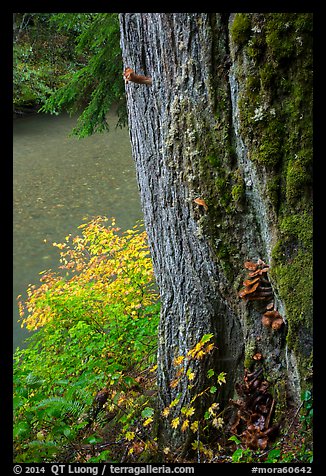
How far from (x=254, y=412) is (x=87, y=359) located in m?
1.87

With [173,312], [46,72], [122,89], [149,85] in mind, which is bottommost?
[173,312]

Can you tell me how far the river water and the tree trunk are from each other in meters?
3.86

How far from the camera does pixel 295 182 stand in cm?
199

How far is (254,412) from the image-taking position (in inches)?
95.0

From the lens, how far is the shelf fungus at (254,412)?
7.63 feet

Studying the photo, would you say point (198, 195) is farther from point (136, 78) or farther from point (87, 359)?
→ point (87, 359)

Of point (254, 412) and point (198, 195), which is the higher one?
point (198, 195)

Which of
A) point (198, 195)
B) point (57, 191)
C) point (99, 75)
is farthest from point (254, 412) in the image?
point (57, 191)

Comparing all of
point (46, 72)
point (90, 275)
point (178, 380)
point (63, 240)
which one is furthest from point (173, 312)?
point (46, 72)

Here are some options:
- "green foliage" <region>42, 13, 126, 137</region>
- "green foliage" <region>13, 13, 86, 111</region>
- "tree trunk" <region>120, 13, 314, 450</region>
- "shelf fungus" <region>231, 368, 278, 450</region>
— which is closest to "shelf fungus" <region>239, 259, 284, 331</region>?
"tree trunk" <region>120, 13, 314, 450</region>

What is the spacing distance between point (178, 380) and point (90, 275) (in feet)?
8.60

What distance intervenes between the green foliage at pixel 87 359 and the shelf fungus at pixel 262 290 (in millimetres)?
1022

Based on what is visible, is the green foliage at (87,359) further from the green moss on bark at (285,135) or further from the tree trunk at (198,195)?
the green moss on bark at (285,135)

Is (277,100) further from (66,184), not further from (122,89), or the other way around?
(66,184)
